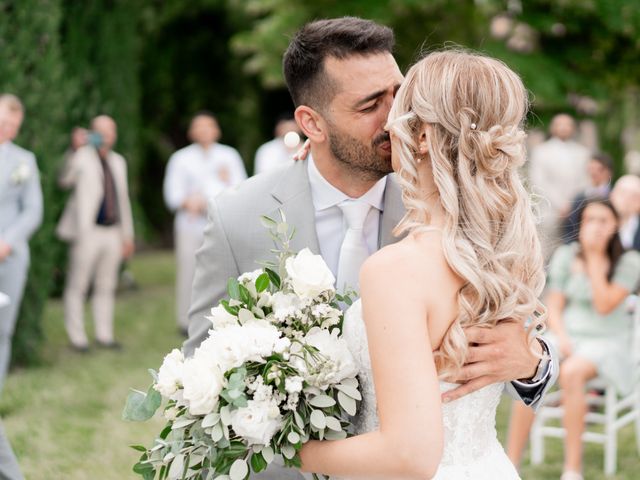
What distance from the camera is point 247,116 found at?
19.1 metres

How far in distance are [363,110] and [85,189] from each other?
7155mm

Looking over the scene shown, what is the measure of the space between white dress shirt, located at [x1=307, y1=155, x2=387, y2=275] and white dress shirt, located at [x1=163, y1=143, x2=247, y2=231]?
7115 mm

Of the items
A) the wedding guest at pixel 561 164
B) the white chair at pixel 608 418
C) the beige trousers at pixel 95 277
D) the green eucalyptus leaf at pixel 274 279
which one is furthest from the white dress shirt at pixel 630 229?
the green eucalyptus leaf at pixel 274 279

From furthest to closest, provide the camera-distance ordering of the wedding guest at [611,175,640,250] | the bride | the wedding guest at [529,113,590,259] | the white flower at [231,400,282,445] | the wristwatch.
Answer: the wedding guest at [529,113,590,259]
the wedding guest at [611,175,640,250]
the wristwatch
the white flower at [231,400,282,445]
the bride

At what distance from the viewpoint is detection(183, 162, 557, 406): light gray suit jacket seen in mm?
3049

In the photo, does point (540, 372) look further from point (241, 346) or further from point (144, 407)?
point (144, 407)

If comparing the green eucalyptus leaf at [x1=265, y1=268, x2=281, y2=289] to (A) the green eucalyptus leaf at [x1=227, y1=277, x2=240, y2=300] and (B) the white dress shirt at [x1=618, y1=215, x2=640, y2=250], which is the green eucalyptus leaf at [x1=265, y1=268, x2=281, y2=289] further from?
(B) the white dress shirt at [x1=618, y1=215, x2=640, y2=250]

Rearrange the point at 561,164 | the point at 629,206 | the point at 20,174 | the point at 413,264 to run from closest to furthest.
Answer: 1. the point at 413,264
2. the point at 629,206
3. the point at 20,174
4. the point at 561,164

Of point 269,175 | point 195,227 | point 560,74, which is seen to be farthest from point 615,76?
point 269,175

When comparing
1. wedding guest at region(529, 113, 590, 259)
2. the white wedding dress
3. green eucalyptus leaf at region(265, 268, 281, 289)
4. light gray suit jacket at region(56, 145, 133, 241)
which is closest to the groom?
the white wedding dress

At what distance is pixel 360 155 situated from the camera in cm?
298

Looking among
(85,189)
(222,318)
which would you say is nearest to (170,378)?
(222,318)

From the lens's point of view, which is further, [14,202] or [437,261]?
[14,202]

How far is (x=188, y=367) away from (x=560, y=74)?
35.5ft
